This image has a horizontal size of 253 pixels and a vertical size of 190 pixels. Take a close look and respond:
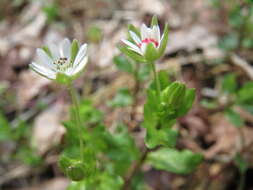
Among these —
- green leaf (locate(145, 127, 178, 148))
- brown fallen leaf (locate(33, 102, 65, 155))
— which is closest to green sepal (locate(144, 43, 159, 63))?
green leaf (locate(145, 127, 178, 148))

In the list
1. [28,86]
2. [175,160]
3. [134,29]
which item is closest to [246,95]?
[175,160]

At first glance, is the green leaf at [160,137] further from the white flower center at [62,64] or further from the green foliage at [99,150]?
the white flower center at [62,64]

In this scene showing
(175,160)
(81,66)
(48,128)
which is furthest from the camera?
(48,128)

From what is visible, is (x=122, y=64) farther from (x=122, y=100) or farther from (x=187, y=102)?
(x=187, y=102)

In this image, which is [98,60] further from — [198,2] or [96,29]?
[198,2]

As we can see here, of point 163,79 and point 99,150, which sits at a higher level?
point 163,79

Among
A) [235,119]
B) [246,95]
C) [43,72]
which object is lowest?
[235,119]

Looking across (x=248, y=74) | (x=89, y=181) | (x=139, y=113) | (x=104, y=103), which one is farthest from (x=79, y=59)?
(x=248, y=74)
